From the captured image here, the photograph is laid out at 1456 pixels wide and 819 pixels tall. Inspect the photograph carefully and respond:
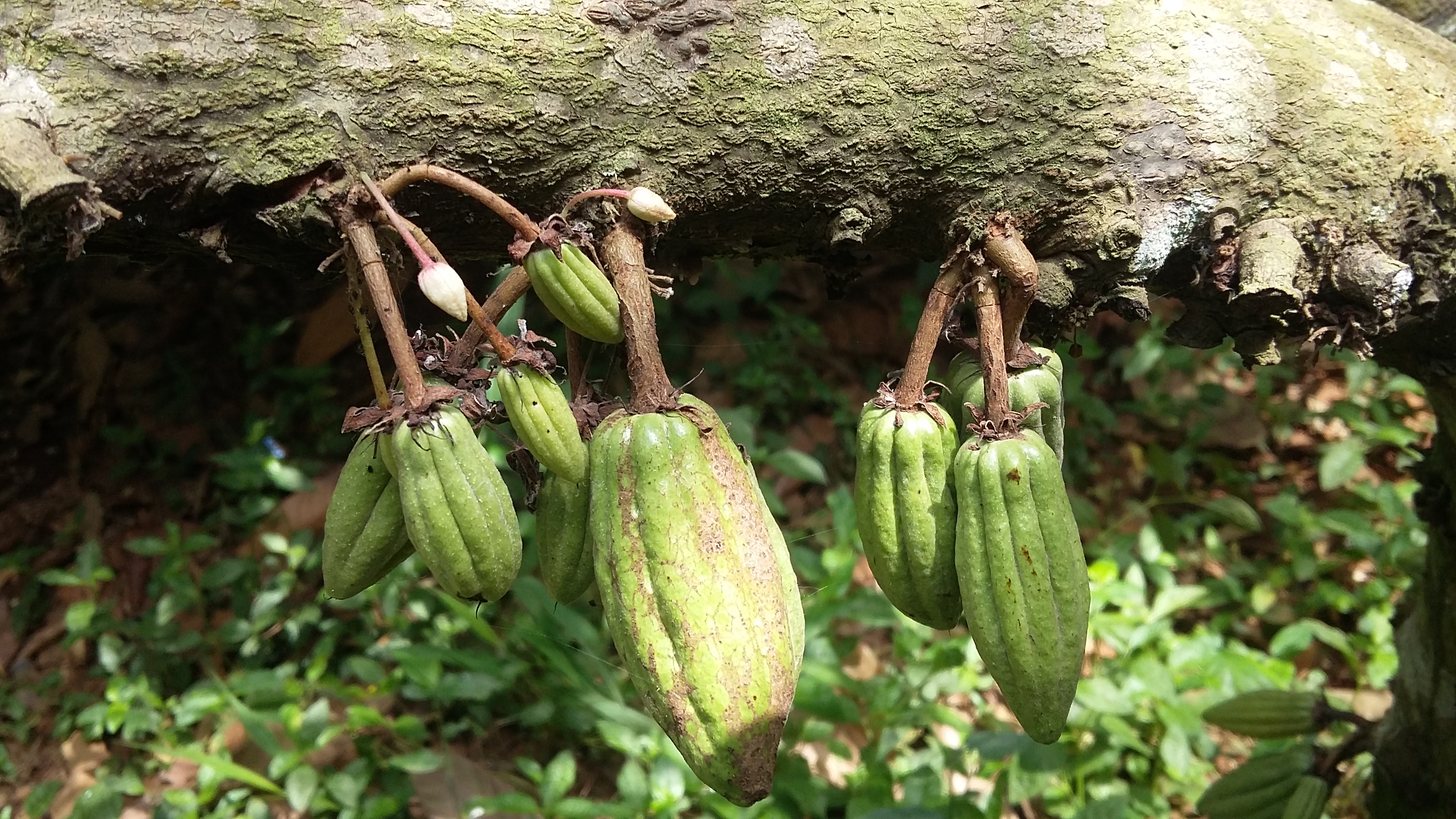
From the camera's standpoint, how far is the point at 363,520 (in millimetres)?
1185

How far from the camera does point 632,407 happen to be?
1.18 m

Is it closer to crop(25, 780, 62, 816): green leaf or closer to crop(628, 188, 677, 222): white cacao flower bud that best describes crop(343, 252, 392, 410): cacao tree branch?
crop(628, 188, 677, 222): white cacao flower bud

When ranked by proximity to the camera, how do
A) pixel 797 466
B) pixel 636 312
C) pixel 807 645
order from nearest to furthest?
Result: pixel 636 312
pixel 807 645
pixel 797 466

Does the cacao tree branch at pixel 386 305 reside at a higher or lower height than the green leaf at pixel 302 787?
higher

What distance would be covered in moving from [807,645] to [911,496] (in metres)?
1.44

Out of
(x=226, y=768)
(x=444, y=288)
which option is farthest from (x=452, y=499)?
(x=226, y=768)

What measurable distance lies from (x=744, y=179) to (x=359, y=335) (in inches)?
20.3

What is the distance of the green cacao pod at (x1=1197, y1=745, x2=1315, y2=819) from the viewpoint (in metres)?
2.03

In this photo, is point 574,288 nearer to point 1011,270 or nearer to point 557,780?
point 1011,270

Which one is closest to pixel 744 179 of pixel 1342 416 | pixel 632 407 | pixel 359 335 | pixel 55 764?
pixel 632 407

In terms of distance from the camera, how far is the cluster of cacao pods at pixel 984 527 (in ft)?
3.90

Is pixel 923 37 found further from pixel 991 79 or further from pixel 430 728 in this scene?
pixel 430 728

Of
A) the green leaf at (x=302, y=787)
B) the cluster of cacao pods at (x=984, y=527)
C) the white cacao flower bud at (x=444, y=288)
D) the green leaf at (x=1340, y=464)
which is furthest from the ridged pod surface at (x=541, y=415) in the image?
the green leaf at (x=1340, y=464)

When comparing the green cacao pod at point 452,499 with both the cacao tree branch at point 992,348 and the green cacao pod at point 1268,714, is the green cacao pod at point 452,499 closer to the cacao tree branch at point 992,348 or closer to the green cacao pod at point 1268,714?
the cacao tree branch at point 992,348
